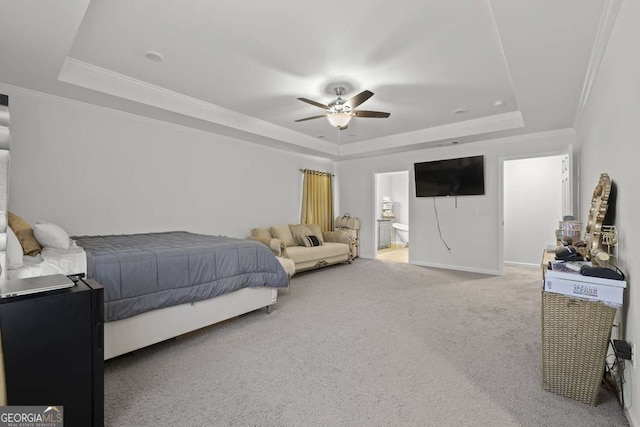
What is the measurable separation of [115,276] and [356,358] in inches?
74.4

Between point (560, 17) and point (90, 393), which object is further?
point (560, 17)

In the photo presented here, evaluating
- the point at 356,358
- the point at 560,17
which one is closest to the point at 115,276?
the point at 356,358

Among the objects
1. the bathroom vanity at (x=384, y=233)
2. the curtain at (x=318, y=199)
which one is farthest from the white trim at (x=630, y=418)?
the bathroom vanity at (x=384, y=233)

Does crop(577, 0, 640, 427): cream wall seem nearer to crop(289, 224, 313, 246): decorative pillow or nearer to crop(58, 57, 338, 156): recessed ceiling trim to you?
crop(58, 57, 338, 156): recessed ceiling trim

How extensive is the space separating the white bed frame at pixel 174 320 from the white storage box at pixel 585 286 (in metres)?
2.48

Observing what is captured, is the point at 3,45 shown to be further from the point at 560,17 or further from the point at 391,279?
the point at 391,279

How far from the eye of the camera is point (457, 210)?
571 cm

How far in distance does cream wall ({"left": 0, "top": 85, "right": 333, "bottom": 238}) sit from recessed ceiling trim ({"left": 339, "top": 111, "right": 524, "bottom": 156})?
6.48 ft

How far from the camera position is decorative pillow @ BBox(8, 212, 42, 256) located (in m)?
2.33

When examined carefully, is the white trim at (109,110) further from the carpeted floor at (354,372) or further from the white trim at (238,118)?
the carpeted floor at (354,372)

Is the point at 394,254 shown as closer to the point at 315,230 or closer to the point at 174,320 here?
the point at 315,230

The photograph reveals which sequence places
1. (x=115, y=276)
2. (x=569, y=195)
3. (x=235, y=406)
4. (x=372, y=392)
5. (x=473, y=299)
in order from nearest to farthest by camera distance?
(x=235, y=406)
(x=372, y=392)
(x=115, y=276)
(x=473, y=299)
(x=569, y=195)

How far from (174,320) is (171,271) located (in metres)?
0.41

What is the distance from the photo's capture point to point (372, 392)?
1.94 m
